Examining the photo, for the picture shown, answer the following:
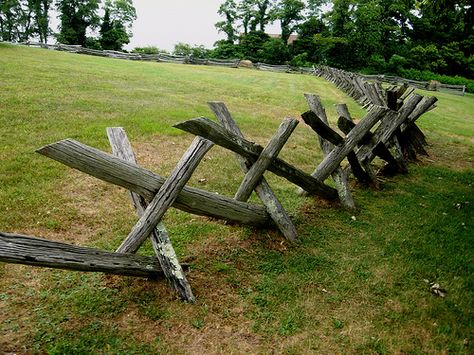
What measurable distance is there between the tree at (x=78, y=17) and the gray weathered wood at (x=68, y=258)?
194ft

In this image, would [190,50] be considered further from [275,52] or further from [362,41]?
[362,41]

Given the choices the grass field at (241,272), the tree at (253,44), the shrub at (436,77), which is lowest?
the grass field at (241,272)

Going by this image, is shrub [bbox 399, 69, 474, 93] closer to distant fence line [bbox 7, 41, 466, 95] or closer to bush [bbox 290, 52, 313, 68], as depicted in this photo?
distant fence line [bbox 7, 41, 466, 95]

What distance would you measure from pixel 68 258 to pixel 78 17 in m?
61.3

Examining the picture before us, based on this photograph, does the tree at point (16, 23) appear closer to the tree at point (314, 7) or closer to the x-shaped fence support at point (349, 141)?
the tree at point (314, 7)

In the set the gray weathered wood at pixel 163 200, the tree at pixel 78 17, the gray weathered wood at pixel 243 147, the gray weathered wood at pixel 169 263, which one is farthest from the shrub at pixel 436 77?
the tree at pixel 78 17

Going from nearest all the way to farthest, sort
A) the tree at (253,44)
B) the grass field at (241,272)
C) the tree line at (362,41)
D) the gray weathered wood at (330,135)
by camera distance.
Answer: the grass field at (241,272) < the gray weathered wood at (330,135) < the tree line at (362,41) < the tree at (253,44)

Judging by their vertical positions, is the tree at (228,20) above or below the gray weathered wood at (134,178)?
above

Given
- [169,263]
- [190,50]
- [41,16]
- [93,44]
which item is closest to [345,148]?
[169,263]

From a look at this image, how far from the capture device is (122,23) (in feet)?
187

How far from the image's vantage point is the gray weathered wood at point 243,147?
334 cm

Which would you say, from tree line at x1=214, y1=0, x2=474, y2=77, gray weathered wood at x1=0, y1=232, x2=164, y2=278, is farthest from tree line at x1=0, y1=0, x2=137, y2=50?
gray weathered wood at x1=0, y1=232, x2=164, y2=278

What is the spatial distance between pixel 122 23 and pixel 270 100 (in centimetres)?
5143

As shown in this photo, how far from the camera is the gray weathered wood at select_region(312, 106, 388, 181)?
17.4ft
